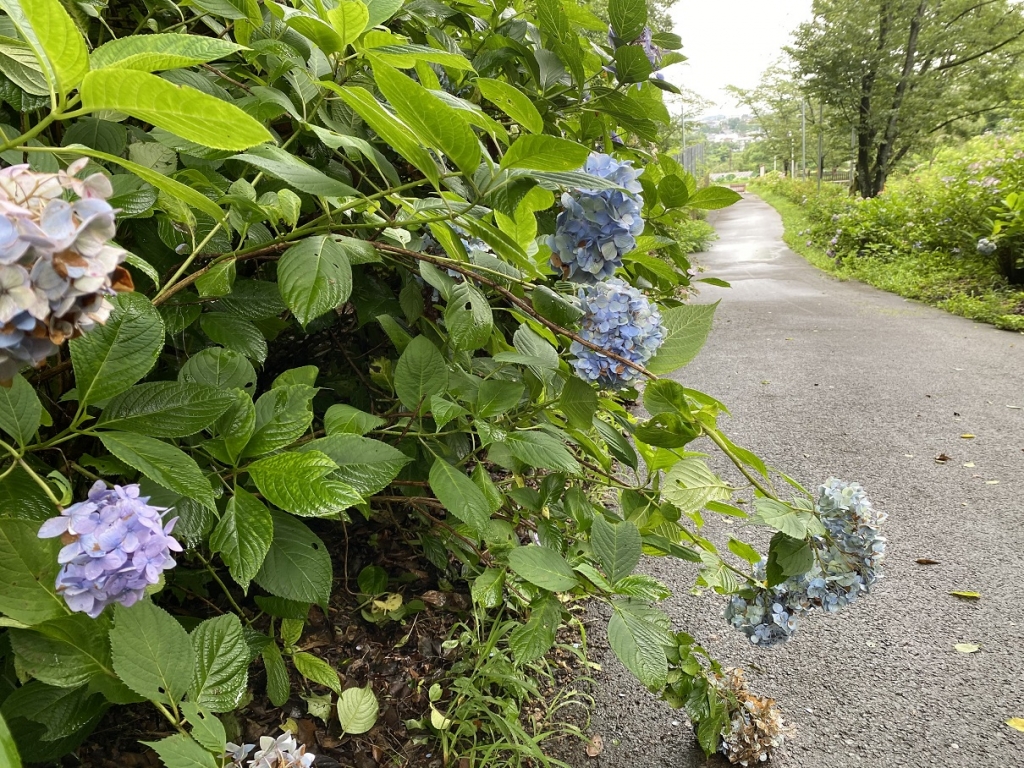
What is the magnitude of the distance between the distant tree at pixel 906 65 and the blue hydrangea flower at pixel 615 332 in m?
16.9

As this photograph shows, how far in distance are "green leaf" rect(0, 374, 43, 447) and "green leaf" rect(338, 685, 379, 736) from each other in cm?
105

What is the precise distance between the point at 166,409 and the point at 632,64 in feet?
3.93

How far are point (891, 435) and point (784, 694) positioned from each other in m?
2.41

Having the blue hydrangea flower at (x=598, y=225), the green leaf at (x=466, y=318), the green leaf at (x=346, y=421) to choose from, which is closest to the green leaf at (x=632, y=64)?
the blue hydrangea flower at (x=598, y=225)

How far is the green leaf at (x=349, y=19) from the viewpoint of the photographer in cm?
90

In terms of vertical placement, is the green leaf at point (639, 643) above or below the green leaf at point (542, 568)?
below

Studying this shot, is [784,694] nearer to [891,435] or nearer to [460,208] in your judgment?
[460,208]

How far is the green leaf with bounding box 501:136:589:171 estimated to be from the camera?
72cm

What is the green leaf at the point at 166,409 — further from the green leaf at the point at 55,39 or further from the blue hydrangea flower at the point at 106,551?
the green leaf at the point at 55,39

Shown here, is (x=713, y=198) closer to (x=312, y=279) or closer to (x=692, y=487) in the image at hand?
(x=692, y=487)

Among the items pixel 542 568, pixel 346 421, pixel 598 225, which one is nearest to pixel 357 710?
pixel 542 568

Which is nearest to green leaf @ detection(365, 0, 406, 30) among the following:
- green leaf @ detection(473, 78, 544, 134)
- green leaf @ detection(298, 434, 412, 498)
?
green leaf @ detection(473, 78, 544, 134)

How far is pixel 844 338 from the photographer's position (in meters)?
5.91

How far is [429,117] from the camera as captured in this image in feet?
2.33
